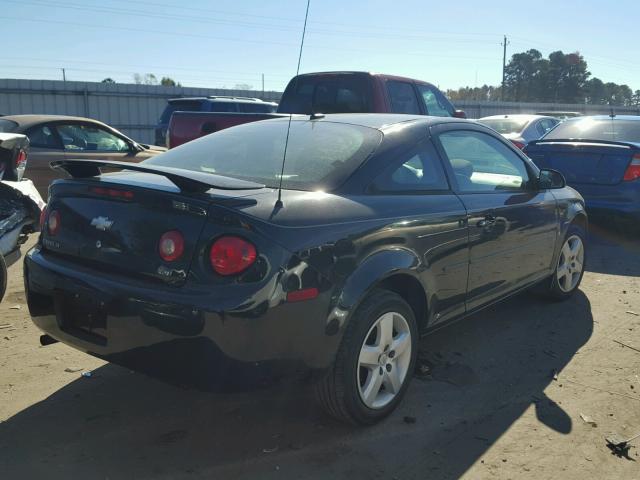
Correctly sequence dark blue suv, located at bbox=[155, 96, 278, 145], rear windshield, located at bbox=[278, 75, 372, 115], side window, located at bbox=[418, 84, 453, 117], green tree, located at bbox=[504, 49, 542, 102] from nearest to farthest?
rear windshield, located at bbox=[278, 75, 372, 115] → side window, located at bbox=[418, 84, 453, 117] → dark blue suv, located at bbox=[155, 96, 278, 145] → green tree, located at bbox=[504, 49, 542, 102]

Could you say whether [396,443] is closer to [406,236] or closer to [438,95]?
[406,236]

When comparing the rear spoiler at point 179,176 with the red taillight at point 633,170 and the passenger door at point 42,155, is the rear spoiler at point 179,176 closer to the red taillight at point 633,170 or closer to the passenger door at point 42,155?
the passenger door at point 42,155

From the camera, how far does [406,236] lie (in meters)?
3.24

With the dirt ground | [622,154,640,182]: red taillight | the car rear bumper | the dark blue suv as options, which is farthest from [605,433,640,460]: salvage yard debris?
the dark blue suv

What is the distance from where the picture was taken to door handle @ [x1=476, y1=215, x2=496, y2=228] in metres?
3.81

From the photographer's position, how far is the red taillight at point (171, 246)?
2.67m

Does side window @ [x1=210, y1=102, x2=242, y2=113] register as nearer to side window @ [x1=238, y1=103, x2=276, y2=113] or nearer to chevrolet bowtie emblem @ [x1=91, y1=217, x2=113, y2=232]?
side window @ [x1=238, y1=103, x2=276, y2=113]

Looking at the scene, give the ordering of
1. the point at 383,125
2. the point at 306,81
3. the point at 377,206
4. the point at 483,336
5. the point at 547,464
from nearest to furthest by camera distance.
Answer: the point at 547,464 < the point at 377,206 < the point at 383,125 < the point at 483,336 < the point at 306,81

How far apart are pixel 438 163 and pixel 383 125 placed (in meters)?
0.41

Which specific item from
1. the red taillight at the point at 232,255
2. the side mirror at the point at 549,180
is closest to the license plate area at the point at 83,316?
the red taillight at the point at 232,255

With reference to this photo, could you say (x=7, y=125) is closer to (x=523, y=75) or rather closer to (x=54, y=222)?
Answer: (x=54, y=222)

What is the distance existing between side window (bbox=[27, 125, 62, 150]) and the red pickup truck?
1.60 metres

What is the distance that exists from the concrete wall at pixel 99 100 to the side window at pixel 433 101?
14.1m

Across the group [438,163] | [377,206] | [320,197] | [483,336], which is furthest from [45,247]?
[483,336]
